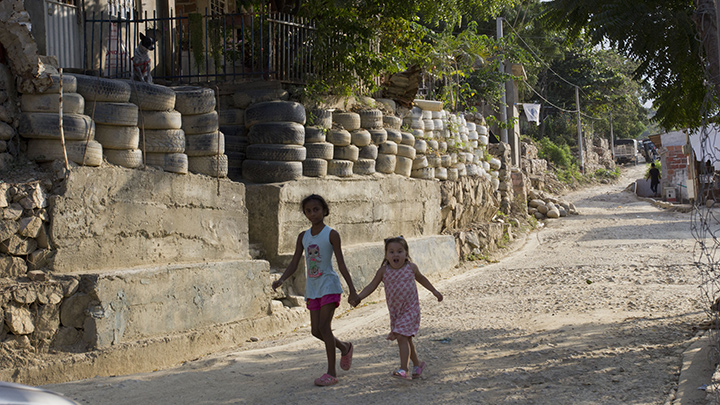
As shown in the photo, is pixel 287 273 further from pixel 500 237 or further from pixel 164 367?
pixel 500 237

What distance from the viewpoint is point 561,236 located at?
14852 millimetres

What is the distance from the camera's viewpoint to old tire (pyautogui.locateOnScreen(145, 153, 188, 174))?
591cm

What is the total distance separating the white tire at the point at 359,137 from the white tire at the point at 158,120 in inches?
134

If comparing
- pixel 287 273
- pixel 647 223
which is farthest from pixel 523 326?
pixel 647 223

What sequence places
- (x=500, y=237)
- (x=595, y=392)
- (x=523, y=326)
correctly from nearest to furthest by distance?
1. (x=595, y=392)
2. (x=523, y=326)
3. (x=500, y=237)

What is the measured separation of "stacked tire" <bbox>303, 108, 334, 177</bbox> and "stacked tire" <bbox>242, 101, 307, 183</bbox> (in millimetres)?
276

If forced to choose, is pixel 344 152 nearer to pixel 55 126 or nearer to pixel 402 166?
pixel 402 166

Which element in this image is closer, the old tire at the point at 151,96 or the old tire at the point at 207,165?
the old tire at the point at 151,96

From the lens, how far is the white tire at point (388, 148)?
9.70 m

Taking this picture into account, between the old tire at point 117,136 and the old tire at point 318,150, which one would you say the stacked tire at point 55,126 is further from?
the old tire at point 318,150

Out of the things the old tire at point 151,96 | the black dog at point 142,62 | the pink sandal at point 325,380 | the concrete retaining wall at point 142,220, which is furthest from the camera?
the black dog at point 142,62

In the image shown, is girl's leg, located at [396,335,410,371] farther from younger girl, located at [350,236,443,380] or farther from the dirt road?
the dirt road

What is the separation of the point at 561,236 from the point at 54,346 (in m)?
12.3

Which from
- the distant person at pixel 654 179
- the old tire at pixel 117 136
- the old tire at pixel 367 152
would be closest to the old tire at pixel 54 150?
the old tire at pixel 117 136
